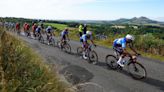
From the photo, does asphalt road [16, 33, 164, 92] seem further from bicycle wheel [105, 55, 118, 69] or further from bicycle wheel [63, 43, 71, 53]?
bicycle wheel [63, 43, 71, 53]

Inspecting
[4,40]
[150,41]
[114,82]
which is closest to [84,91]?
[114,82]

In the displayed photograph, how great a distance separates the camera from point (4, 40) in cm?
701

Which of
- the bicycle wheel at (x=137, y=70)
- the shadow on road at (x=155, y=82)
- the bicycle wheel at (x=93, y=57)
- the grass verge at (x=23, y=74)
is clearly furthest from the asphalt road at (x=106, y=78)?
the grass verge at (x=23, y=74)

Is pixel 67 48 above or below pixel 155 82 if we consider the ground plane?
below

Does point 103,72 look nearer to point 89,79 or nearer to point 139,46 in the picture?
point 89,79

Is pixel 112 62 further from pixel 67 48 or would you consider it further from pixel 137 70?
pixel 67 48

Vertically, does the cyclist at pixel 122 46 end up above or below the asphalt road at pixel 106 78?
above

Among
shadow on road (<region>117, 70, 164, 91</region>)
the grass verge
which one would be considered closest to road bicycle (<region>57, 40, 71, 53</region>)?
shadow on road (<region>117, 70, 164, 91</region>)

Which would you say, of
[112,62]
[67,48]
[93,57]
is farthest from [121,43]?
[67,48]

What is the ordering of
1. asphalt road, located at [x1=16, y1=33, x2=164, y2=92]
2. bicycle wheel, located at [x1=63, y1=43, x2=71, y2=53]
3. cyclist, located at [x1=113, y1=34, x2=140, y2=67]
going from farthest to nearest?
1. bicycle wheel, located at [x1=63, y1=43, x2=71, y2=53]
2. cyclist, located at [x1=113, y1=34, x2=140, y2=67]
3. asphalt road, located at [x1=16, y1=33, x2=164, y2=92]

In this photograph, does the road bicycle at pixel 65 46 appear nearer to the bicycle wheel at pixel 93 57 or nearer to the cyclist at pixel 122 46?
the bicycle wheel at pixel 93 57

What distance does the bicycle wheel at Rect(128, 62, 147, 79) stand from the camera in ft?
37.4

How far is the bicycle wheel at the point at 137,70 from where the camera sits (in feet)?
37.4

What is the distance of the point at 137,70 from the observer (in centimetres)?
1152
